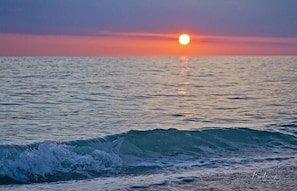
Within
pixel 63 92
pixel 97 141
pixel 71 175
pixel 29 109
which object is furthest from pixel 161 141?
pixel 63 92

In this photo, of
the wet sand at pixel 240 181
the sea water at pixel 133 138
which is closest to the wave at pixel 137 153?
the sea water at pixel 133 138

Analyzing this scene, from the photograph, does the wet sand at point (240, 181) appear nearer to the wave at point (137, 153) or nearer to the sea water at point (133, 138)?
the sea water at point (133, 138)

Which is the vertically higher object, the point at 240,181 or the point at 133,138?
the point at 133,138

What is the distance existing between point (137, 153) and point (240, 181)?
5552 mm

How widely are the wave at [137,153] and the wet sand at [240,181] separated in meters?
2.10

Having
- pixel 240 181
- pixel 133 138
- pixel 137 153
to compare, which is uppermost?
pixel 133 138

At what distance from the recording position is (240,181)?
1180 cm

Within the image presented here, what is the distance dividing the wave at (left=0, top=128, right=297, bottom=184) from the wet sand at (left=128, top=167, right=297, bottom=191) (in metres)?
2.10

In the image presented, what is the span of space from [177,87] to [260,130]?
72.7ft

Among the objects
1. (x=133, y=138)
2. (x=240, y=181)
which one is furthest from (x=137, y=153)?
(x=240, y=181)

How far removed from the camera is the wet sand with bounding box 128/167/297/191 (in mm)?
11141

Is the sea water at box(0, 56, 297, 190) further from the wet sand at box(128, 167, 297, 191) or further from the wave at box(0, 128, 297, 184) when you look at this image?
the wet sand at box(128, 167, 297, 191)

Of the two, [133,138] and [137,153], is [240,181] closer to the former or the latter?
[137,153]

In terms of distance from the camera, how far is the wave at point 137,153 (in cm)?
1406
